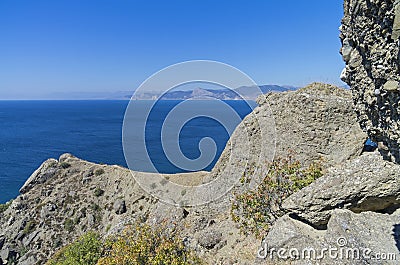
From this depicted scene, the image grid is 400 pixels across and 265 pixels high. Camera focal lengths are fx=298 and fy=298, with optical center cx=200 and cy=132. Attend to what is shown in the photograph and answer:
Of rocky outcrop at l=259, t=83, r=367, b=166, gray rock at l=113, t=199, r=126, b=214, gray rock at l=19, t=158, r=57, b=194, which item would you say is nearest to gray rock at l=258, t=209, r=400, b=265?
rocky outcrop at l=259, t=83, r=367, b=166

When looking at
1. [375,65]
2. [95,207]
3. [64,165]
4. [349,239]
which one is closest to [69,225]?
[95,207]

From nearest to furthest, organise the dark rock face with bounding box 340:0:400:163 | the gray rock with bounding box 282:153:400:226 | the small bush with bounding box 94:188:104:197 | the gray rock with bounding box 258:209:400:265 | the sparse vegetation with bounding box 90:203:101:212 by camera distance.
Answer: the dark rock face with bounding box 340:0:400:163
the gray rock with bounding box 258:209:400:265
the gray rock with bounding box 282:153:400:226
the sparse vegetation with bounding box 90:203:101:212
the small bush with bounding box 94:188:104:197

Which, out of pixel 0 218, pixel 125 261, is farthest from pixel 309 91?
pixel 0 218

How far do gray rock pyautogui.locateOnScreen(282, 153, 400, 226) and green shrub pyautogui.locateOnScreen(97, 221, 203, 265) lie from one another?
19.3 ft

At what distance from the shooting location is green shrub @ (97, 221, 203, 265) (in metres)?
13.4

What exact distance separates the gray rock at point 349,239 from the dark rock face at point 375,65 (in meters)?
3.92

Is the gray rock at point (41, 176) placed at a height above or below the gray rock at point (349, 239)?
below

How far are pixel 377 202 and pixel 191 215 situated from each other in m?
10.4

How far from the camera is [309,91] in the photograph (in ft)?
50.3

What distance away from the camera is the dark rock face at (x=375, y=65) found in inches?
171

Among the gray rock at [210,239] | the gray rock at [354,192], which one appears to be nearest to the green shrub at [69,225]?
the gray rock at [210,239]

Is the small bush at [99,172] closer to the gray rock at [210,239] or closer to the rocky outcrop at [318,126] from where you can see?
the gray rock at [210,239]

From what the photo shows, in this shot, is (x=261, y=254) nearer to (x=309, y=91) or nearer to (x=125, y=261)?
(x=125, y=261)

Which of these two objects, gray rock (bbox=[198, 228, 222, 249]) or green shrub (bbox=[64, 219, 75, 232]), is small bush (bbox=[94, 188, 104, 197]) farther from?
gray rock (bbox=[198, 228, 222, 249])
